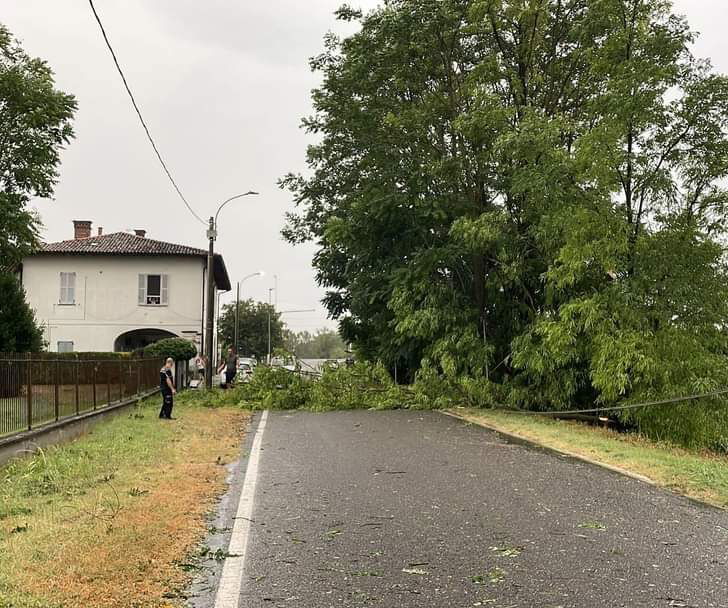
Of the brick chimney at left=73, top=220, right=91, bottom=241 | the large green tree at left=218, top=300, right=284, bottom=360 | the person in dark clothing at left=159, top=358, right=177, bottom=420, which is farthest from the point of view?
the large green tree at left=218, top=300, right=284, bottom=360

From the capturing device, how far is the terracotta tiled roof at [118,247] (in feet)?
138

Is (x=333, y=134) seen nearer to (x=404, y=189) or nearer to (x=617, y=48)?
(x=404, y=189)

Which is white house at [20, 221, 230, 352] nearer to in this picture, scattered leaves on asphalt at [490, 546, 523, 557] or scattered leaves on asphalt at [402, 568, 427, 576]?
scattered leaves on asphalt at [490, 546, 523, 557]

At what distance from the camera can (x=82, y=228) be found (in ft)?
161

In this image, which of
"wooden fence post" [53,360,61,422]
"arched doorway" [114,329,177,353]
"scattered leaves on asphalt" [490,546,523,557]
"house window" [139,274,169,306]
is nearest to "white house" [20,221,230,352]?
"house window" [139,274,169,306]

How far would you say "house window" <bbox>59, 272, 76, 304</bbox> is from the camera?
4247cm

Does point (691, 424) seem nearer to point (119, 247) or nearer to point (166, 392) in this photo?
point (166, 392)

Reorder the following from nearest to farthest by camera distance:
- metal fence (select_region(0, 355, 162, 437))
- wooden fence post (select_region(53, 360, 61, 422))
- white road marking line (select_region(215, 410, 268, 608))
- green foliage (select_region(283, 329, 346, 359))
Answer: white road marking line (select_region(215, 410, 268, 608)) < metal fence (select_region(0, 355, 162, 437)) < wooden fence post (select_region(53, 360, 61, 422)) < green foliage (select_region(283, 329, 346, 359))

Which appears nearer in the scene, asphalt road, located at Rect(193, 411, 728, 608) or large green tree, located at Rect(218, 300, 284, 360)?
asphalt road, located at Rect(193, 411, 728, 608)

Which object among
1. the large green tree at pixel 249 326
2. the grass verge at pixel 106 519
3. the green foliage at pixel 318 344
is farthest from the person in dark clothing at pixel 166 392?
the green foliage at pixel 318 344

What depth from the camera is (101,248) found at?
43000 mm

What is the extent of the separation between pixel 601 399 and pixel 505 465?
847 cm

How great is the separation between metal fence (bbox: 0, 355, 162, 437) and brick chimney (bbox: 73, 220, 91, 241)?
30649 mm

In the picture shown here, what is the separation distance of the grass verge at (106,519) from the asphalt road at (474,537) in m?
0.69
